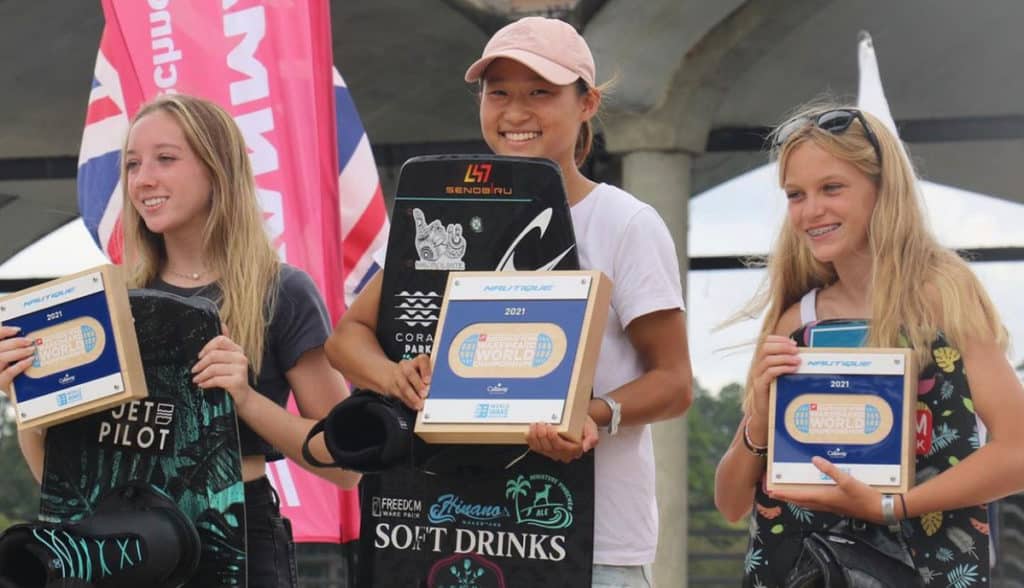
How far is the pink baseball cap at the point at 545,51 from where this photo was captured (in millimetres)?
2986

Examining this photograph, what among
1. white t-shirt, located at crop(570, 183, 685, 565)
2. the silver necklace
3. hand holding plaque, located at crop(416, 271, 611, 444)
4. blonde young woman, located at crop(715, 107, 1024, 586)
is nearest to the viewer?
hand holding plaque, located at crop(416, 271, 611, 444)

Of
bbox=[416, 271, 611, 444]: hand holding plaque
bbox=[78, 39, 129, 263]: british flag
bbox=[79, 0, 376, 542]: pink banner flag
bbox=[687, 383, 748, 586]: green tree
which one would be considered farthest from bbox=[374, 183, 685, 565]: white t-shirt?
bbox=[687, 383, 748, 586]: green tree

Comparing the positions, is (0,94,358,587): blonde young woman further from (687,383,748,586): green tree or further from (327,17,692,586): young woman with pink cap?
(687,383,748,586): green tree

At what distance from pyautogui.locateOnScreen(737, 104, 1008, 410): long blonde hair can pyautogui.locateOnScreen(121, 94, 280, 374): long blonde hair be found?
934 mm

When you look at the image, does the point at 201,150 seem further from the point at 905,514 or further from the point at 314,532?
the point at 314,532

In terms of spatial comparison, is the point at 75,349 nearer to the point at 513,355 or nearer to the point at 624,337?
the point at 513,355

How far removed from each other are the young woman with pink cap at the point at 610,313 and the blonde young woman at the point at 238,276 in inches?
7.4

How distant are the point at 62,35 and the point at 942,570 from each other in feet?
30.8

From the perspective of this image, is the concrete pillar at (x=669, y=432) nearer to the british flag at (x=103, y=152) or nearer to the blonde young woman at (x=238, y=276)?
the british flag at (x=103, y=152)

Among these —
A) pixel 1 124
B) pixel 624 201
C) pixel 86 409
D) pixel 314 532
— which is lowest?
pixel 314 532

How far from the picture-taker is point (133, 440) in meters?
2.97

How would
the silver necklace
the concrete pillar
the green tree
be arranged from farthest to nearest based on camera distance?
the green tree → the concrete pillar → the silver necklace

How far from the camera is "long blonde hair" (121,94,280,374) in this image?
3.08 metres

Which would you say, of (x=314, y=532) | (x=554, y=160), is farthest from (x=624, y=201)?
(x=314, y=532)
